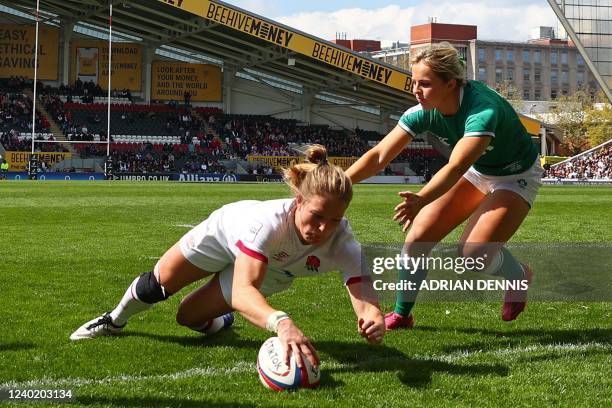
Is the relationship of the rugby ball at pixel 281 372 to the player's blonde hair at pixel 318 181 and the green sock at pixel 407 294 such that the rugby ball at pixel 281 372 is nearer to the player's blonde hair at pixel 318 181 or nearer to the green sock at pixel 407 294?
the player's blonde hair at pixel 318 181

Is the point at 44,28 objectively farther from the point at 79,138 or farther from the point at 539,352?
the point at 539,352

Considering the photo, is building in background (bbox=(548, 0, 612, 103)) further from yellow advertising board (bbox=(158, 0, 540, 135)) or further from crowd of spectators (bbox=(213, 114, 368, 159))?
crowd of spectators (bbox=(213, 114, 368, 159))

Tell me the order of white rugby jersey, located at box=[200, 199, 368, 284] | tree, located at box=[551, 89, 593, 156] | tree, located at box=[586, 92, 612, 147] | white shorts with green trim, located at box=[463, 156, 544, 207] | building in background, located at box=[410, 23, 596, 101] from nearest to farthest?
white rugby jersey, located at box=[200, 199, 368, 284] < white shorts with green trim, located at box=[463, 156, 544, 207] < tree, located at box=[586, 92, 612, 147] < tree, located at box=[551, 89, 593, 156] < building in background, located at box=[410, 23, 596, 101]

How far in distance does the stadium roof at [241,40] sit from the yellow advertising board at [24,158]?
8.79 m

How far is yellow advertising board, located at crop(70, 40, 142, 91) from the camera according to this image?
54625 millimetres

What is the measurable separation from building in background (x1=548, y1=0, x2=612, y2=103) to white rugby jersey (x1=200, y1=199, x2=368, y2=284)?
6270cm

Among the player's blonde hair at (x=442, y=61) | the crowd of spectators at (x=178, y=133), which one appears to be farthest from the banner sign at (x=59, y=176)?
the player's blonde hair at (x=442, y=61)

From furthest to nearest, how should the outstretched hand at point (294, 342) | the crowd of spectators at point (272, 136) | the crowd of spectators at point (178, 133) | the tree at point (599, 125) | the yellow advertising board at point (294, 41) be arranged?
the tree at point (599, 125), the crowd of spectators at point (272, 136), the crowd of spectators at point (178, 133), the yellow advertising board at point (294, 41), the outstretched hand at point (294, 342)

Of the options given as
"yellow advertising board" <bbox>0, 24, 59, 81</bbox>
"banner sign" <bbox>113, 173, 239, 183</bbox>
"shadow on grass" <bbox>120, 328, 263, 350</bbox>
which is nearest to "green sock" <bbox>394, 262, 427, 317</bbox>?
"shadow on grass" <bbox>120, 328, 263, 350</bbox>

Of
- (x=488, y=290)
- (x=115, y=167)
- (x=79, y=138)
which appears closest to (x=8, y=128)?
(x=79, y=138)

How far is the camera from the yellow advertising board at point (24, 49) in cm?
5303

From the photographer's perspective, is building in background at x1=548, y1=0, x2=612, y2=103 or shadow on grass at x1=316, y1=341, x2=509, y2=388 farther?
building in background at x1=548, y1=0, x2=612, y2=103

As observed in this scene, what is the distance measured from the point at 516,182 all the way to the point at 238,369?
2525 millimetres

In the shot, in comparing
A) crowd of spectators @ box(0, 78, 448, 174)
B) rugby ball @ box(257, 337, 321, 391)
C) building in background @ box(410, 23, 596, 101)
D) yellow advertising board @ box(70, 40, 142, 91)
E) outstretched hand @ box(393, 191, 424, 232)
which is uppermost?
building in background @ box(410, 23, 596, 101)
